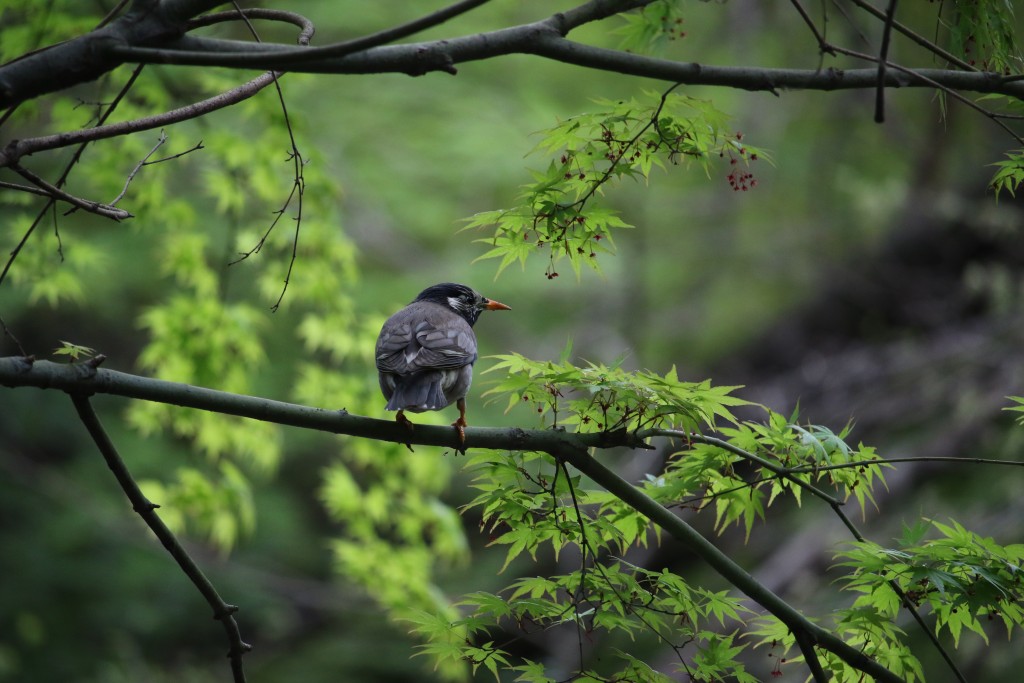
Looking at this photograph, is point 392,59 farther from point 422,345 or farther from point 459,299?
point 459,299

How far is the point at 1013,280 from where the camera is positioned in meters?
7.13

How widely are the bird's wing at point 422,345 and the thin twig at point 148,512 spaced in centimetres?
94

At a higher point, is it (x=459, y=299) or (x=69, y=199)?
(x=69, y=199)

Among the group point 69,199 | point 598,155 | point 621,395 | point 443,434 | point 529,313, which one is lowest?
point 621,395

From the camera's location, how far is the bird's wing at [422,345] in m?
2.96

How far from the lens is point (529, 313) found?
31.9 feet

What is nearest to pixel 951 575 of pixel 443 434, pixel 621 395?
pixel 621 395

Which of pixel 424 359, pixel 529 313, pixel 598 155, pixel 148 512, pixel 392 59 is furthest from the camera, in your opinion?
pixel 529 313

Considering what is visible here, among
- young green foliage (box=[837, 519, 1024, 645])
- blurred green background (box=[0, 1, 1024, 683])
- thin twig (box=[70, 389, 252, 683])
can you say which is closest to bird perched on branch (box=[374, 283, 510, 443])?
thin twig (box=[70, 389, 252, 683])

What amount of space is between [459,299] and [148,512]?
6.07 ft

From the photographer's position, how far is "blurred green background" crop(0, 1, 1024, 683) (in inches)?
275

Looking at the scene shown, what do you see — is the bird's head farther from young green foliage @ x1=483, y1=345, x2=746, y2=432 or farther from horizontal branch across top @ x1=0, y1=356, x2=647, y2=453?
horizontal branch across top @ x1=0, y1=356, x2=647, y2=453

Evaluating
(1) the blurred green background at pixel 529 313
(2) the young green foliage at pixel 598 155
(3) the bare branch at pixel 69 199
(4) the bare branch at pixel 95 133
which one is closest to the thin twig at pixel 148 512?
(3) the bare branch at pixel 69 199

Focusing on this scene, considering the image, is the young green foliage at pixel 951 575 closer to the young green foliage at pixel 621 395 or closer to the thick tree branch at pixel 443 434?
the thick tree branch at pixel 443 434
